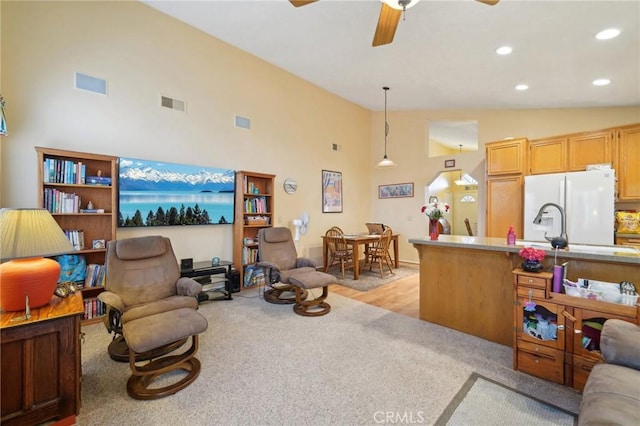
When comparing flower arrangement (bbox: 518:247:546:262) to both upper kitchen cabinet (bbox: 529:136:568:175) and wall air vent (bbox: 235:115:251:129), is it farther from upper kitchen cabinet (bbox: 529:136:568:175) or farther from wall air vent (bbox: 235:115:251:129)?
wall air vent (bbox: 235:115:251:129)

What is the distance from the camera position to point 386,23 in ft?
7.97

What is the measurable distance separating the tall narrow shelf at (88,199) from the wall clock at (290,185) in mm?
2686

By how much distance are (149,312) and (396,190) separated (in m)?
5.82

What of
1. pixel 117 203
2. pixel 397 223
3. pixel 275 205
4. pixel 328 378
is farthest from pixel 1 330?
pixel 397 223

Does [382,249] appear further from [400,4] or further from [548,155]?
[400,4]

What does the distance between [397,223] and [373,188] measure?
1145 mm

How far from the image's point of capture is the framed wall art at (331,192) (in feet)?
19.8

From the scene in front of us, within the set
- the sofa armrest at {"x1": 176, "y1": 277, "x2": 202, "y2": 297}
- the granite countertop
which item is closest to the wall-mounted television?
the sofa armrest at {"x1": 176, "y1": 277, "x2": 202, "y2": 297}

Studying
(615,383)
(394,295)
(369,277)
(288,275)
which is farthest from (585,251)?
(369,277)

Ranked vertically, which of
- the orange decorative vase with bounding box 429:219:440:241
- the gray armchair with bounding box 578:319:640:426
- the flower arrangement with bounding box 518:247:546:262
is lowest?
the gray armchair with bounding box 578:319:640:426

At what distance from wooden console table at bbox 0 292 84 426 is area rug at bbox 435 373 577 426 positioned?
7.07ft

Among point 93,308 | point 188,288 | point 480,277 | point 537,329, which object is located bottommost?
point 93,308

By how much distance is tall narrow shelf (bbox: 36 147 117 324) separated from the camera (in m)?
2.86

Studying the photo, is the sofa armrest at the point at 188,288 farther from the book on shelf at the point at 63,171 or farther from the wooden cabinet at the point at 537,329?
the wooden cabinet at the point at 537,329
